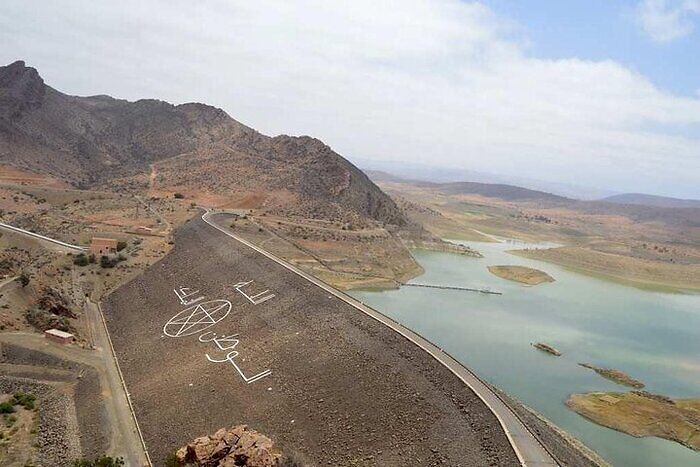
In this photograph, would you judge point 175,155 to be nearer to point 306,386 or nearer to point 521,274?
point 521,274

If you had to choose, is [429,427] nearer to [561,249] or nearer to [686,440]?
[686,440]

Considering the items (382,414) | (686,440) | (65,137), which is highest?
(65,137)

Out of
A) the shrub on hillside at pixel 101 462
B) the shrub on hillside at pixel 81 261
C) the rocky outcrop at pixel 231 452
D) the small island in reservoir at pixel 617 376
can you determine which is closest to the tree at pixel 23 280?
the shrub on hillside at pixel 81 261

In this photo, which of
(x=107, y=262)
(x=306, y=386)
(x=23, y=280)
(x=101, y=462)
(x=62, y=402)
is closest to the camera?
(x=101, y=462)

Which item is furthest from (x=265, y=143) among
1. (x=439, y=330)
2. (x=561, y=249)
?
(x=439, y=330)

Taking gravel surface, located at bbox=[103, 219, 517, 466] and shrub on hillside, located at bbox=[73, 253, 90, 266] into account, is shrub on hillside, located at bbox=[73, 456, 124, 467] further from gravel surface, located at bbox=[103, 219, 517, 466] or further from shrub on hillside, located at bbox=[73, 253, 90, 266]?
shrub on hillside, located at bbox=[73, 253, 90, 266]

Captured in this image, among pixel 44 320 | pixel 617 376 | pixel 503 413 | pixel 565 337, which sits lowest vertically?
pixel 617 376

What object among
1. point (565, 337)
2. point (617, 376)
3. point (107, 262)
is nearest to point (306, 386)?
point (617, 376)

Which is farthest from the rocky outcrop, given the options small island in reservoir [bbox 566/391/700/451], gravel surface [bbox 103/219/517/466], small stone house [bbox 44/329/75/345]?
small island in reservoir [bbox 566/391/700/451]
